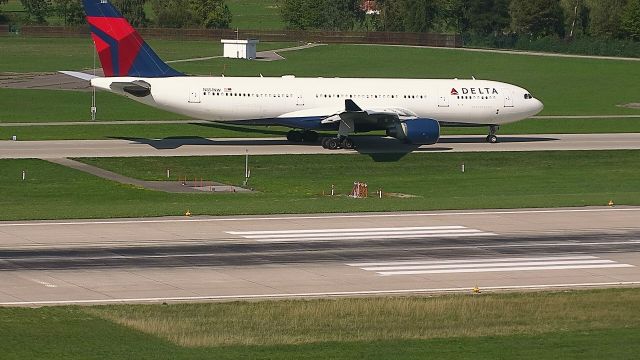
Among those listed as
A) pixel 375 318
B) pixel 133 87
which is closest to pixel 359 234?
pixel 375 318

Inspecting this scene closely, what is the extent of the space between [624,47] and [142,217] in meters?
120

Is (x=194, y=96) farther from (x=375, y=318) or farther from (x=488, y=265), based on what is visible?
(x=375, y=318)

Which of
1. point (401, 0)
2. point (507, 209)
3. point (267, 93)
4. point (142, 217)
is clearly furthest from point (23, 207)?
point (401, 0)

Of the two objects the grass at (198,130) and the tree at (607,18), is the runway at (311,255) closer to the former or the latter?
the grass at (198,130)

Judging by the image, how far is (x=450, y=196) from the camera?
60.2 m

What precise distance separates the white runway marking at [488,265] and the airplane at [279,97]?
30.5m

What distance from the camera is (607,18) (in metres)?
176

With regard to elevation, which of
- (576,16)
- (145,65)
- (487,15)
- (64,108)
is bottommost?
(64,108)

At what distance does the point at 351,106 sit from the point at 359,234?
26.2 meters

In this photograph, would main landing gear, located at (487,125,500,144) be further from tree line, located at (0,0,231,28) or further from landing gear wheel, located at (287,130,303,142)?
tree line, located at (0,0,231,28)

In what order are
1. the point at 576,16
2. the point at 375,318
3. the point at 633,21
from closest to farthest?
the point at 375,318
the point at 633,21
the point at 576,16

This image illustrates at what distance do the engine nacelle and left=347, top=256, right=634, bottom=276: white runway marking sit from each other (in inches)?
1185

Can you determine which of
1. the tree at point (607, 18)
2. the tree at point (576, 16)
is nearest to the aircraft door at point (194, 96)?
the tree at point (607, 18)

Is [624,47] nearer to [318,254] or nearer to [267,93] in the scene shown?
[267,93]
